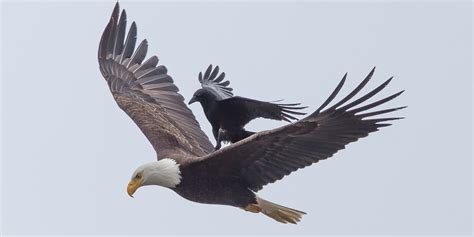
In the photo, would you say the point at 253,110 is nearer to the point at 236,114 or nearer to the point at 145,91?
the point at 236,114

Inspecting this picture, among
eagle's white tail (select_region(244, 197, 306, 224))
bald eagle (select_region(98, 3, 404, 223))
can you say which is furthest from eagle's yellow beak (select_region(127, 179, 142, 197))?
eagle's white tail (select_region(244, 197, 306, 224))

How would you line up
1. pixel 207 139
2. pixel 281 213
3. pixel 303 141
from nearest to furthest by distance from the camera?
pixel 303 141 < pixel 281 213 < pixel 207 139

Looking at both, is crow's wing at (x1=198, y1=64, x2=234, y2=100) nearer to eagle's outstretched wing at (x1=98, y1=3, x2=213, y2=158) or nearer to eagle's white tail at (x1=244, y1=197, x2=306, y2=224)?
eagle's outstretched wing at (x1=98, y1=3, x2=213, y2=158)

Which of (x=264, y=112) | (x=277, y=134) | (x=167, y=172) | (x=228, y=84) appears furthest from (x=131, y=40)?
(x=277, y=134)

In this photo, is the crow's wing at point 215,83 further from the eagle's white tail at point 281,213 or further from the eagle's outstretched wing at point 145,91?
the eagle's white tail at point 281,213

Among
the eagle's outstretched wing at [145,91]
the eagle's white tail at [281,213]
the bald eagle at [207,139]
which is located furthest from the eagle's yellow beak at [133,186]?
the eagle's white tail at [281,213]

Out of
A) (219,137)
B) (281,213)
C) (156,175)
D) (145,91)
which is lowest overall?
(281,213)

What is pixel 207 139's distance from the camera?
12047mm

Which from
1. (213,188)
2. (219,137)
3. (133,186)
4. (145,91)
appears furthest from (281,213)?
(145,91)

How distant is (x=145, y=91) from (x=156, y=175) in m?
2.34

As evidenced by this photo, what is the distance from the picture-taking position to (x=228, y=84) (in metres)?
13.4

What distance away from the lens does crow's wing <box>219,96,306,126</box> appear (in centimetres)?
1158

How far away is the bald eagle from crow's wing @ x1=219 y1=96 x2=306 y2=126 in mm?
455

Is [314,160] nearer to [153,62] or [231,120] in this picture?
[231,120]
